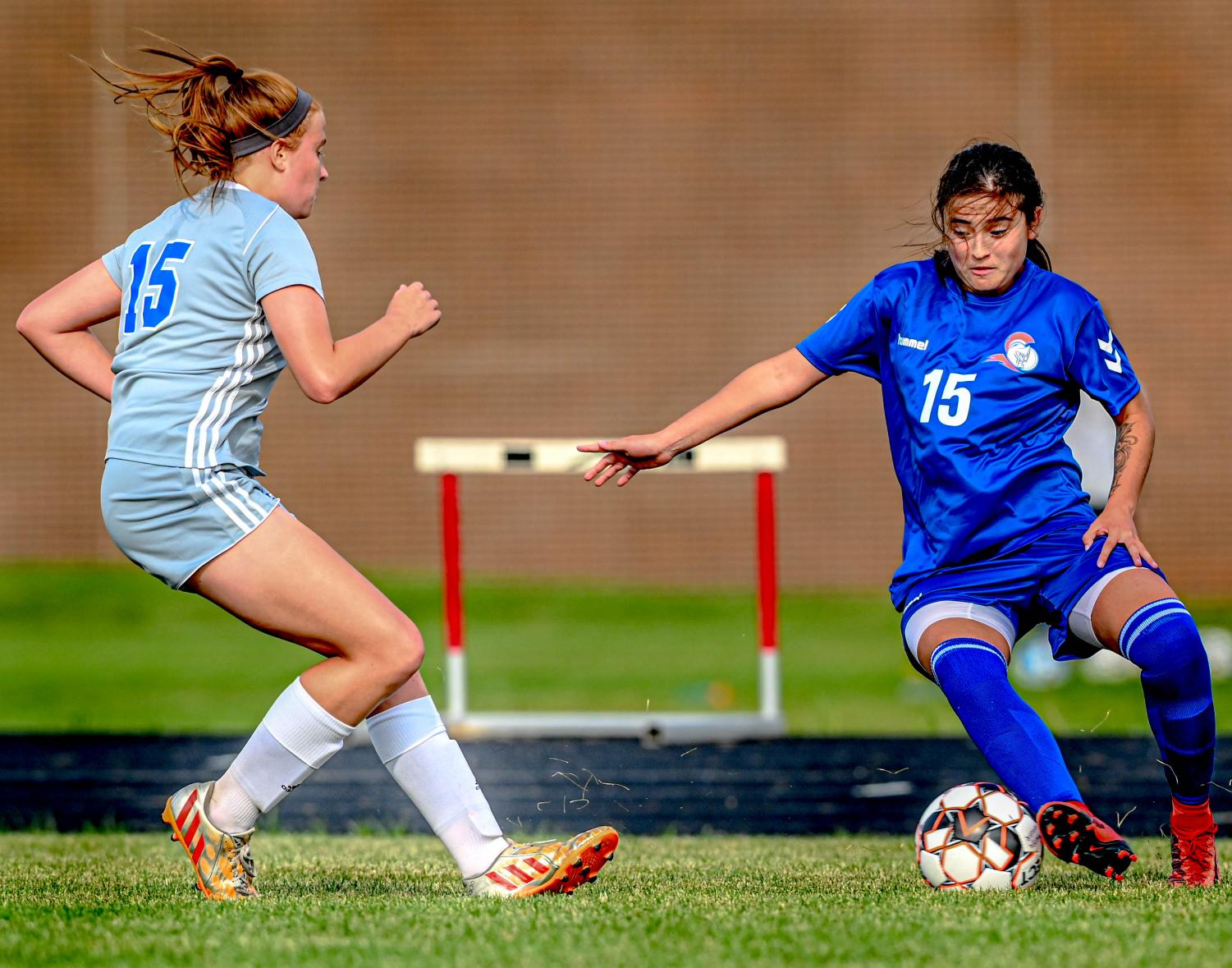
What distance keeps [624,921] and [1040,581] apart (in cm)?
144

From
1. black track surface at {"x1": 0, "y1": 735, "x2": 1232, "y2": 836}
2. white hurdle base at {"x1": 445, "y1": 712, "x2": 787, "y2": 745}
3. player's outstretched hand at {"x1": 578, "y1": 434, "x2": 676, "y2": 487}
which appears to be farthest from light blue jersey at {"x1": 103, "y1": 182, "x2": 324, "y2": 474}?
white hurdle base at {"x1": 445, "y1": 712, "x2": 787, "y2": 745}

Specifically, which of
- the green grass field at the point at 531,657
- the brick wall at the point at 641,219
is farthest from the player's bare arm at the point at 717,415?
the brick wall at the point at 641,219

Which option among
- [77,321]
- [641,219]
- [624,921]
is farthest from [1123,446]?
[641,219]

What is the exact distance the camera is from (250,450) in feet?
12.7

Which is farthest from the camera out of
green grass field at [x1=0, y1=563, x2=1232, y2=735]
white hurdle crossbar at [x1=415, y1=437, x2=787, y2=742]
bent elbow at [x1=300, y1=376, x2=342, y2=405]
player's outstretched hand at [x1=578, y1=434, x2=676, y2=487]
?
green grass field at [x1=0, y1=563, x2=1232, y2=735]

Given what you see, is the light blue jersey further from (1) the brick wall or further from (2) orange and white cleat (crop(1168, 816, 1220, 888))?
(1) the brick wall

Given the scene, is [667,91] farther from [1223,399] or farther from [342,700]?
[342,700]

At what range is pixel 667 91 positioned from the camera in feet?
49.7

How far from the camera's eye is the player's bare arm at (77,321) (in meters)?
4.03

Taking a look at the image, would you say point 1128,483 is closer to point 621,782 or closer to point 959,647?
Result: point 959,647

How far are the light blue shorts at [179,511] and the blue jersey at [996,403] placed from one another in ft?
5.49

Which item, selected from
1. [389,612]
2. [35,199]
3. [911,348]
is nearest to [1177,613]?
[911,348]

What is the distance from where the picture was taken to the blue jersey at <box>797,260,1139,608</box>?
4160 millimetres

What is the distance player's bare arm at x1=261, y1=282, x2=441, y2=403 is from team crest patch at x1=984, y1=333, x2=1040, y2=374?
56.3 inches
